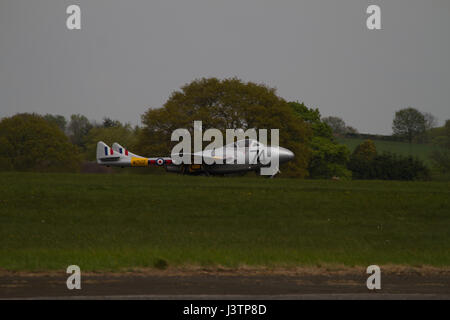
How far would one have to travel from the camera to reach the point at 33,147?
271ft

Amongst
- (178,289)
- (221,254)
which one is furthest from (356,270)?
(178,289)

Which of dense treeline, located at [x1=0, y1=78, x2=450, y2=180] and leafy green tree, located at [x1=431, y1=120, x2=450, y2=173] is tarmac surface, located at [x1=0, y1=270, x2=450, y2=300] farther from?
leafy green tree, located at [x1=431, y1=120, x2=450, y2=173]

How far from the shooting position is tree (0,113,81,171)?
80.8 metres

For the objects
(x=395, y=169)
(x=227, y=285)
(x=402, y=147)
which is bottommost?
(x=227, y=285)

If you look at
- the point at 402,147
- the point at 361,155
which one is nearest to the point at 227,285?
the point at 361,155

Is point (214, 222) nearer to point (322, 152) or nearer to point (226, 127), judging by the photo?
point (226, 127)

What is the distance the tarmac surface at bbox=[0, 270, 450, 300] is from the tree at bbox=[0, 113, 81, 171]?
226 ft

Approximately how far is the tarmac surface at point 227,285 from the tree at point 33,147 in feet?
226

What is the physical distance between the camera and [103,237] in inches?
741

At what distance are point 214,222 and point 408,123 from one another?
105 meters

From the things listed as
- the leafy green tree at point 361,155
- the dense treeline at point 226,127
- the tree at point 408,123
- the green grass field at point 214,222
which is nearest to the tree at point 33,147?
the dense treeline at point 226,127

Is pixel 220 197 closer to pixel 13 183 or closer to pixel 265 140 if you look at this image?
pixel 13 183

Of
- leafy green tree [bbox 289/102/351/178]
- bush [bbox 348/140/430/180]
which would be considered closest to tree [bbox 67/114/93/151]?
leafy green tree [bbox 289/102/351/178]

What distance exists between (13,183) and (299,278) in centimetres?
1545
